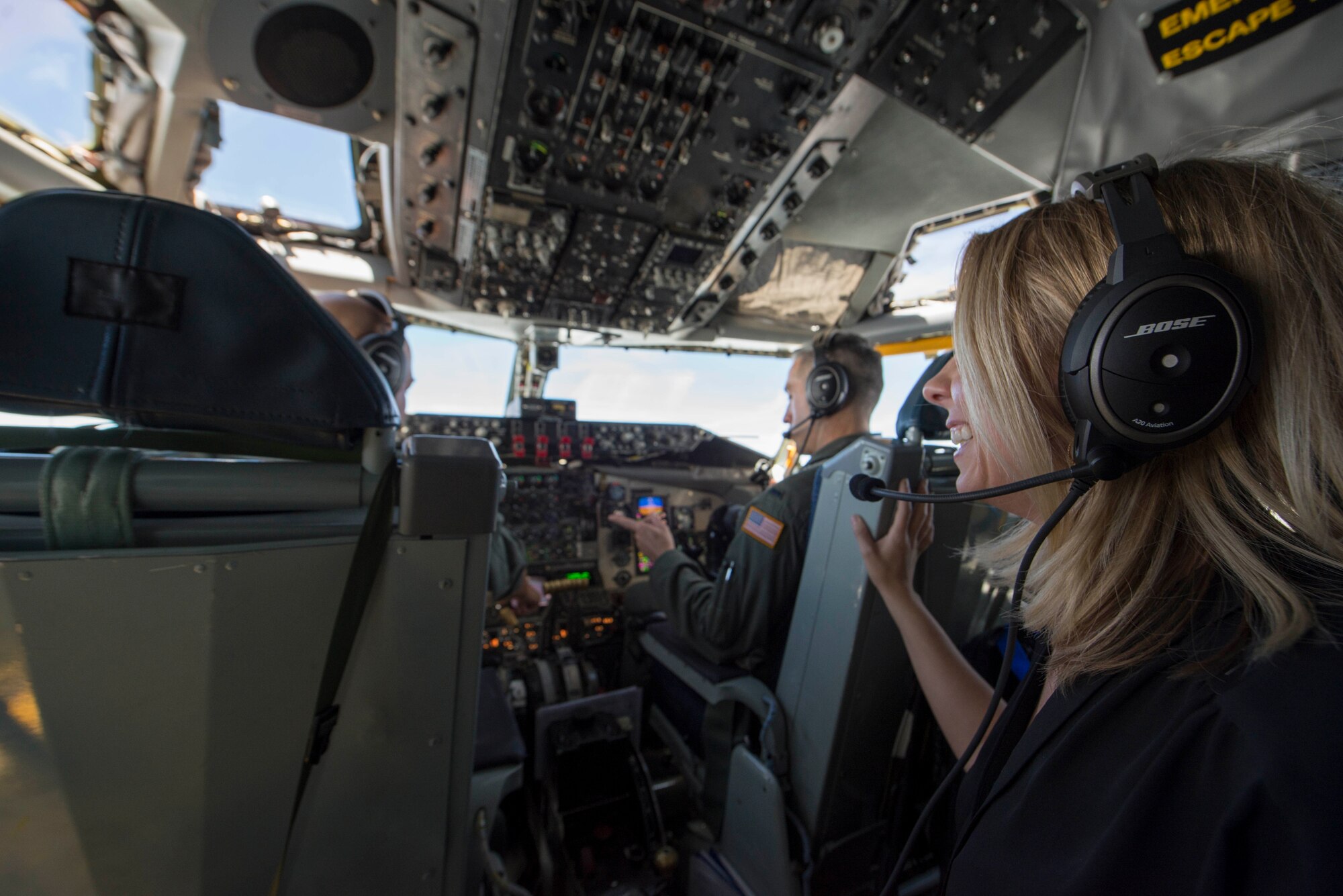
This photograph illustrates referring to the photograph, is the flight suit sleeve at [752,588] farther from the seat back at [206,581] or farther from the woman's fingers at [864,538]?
the seat back at [206,581]

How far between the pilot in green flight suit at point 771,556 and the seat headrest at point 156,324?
3.50ft

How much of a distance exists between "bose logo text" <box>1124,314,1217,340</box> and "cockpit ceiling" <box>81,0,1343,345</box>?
1279mm

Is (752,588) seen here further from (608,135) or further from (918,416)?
(608,135)

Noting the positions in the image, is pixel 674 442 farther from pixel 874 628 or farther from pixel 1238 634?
pixel 1238 634

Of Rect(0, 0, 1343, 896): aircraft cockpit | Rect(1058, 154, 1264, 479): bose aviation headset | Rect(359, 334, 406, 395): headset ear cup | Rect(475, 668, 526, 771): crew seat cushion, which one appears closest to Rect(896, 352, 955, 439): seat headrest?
Rect(0, 0, 1343, 896): aircraft cockpit

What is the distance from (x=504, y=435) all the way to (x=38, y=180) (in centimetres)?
198

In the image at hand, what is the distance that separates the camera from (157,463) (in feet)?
2.13

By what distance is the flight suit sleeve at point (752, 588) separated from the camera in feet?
4.85

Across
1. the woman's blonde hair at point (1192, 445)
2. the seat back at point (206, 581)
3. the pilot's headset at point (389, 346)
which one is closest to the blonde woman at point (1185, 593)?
the woman's blonde hair at point (1192, 445)

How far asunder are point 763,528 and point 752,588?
0.17 m

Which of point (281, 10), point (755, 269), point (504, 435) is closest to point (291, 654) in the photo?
point (504, 435)

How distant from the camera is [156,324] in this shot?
2.10ft

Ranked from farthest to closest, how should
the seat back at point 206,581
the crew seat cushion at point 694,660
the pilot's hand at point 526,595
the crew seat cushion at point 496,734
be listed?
1. the pilot's hand at point 526,595
2. the crew seat cushion at point 694,660
3. the crew seat cushion at point 496,734
4. the seat back at point 206,581

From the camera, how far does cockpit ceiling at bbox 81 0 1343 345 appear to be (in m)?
1.79
